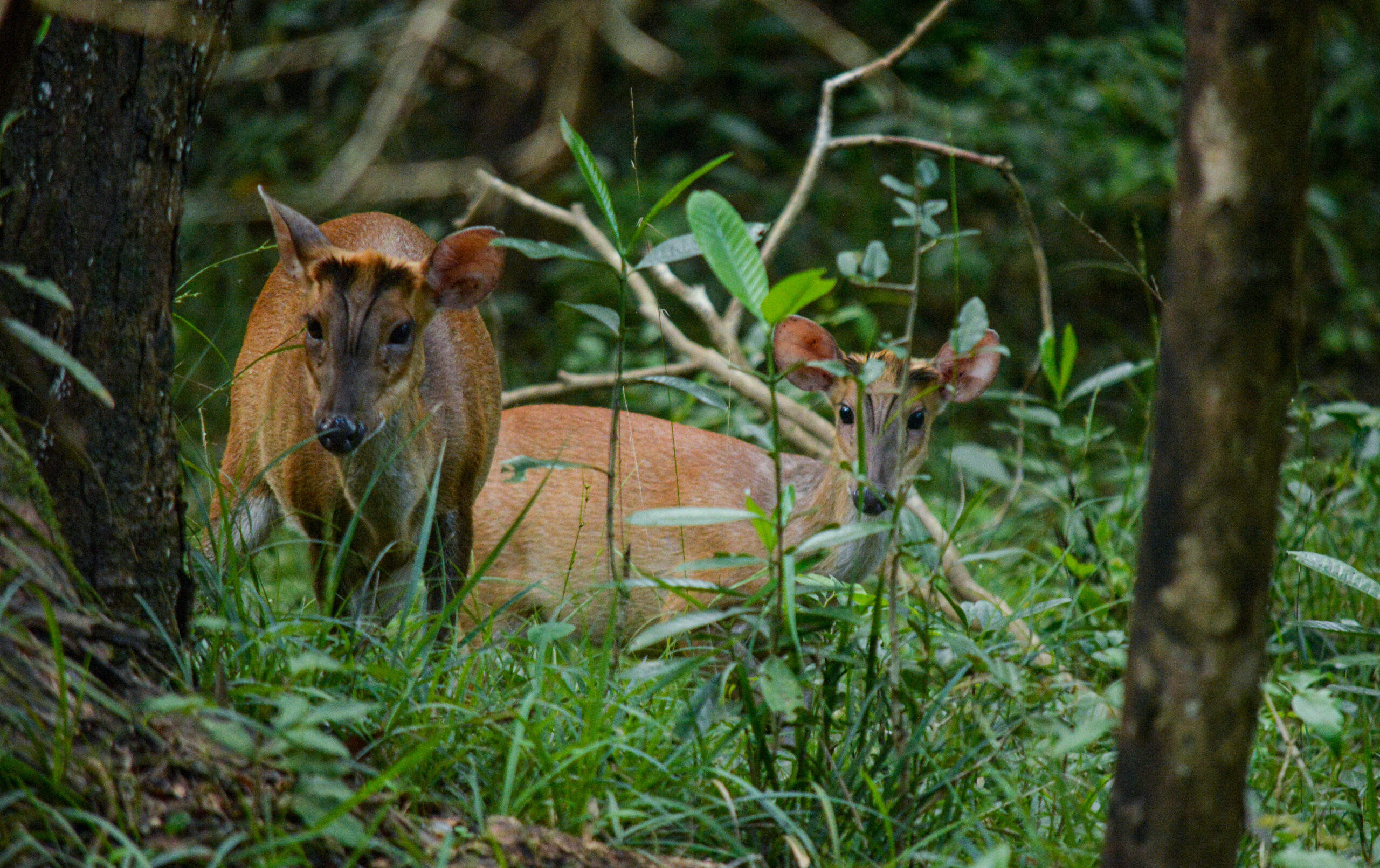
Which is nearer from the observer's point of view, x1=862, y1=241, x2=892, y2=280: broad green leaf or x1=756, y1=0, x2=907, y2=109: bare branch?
x1=862, y1=241, x2=892, y2=280: broad green leaf

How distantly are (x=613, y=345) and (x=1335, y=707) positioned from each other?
5.22m

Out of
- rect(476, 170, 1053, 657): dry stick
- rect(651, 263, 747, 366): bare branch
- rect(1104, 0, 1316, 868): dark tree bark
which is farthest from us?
rect(651, 263, 747, 366): bare branch

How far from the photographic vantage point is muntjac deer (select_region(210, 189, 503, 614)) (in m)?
3.93

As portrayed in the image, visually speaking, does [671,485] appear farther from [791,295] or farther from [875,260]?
[791,295]

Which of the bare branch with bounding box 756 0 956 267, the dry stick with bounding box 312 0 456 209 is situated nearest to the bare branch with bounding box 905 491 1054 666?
the bare branch with bounding box 756 0 956 267

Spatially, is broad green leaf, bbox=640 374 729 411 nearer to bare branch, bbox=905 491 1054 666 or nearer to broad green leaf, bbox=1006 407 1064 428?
bare branch, bbox=905 491 1054 666

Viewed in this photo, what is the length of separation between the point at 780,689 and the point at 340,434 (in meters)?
1.72

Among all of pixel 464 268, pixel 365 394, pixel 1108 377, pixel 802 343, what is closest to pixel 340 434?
pixel 365 394

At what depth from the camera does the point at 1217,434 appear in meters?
1.99

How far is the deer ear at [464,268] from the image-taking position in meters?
4.07

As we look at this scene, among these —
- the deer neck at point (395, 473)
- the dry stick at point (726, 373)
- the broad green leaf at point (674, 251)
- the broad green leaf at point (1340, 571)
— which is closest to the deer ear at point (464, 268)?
the deer neck at point (395, 473)

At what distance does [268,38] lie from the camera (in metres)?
9.82

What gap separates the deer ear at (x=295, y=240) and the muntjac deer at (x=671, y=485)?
1176 millimetres

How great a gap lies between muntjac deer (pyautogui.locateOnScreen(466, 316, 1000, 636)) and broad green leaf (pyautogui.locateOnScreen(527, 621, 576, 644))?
6.28 ft
